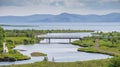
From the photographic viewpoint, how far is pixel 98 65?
8325 cm

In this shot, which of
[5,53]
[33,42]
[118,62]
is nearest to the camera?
[118,62]

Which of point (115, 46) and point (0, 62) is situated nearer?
point (0, 62)

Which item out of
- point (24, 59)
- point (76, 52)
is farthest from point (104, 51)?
point (24, 59)

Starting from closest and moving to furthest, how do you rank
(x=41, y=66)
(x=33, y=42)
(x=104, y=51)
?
(x=41, y=66) < (x=104, y=51) < (x=33, y=42)

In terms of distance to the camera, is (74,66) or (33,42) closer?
(74,66)

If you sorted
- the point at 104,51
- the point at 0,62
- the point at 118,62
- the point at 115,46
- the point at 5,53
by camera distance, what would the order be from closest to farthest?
the point at 118,62, the point at 0,62, the point at 5,53, the point at 104,51, the point at 115,46

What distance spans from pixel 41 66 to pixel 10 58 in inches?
979

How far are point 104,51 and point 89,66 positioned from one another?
40998 mm

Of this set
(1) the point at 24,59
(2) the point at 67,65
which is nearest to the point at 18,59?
(1) the point at 24,59

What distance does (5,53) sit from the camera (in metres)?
110

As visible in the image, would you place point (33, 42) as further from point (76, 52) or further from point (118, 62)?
point (118, 62)

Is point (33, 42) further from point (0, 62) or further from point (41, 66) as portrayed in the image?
point (41, 66)

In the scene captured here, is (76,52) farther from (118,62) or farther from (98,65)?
(118,62)

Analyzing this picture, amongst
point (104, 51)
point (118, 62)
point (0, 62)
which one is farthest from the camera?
point (104, 51)
